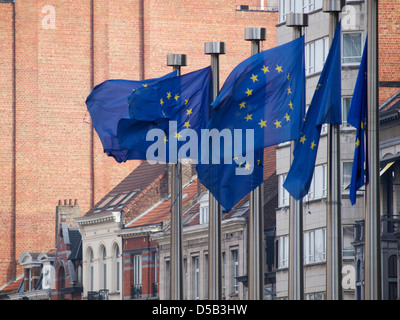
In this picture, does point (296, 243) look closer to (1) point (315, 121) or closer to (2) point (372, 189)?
(1) point (315, 121)

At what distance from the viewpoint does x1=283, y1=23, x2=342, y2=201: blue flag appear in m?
25.9

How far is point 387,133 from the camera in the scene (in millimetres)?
51688

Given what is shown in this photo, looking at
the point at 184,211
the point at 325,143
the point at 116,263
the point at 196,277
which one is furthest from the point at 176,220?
the point at 116,263

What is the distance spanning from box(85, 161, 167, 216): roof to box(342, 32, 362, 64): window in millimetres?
24644

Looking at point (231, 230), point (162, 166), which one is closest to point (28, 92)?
point (162, 166)

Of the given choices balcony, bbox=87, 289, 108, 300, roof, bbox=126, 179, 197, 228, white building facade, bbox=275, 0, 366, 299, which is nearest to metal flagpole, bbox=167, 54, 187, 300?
white building facade, bbox=275, 0, 366, 299

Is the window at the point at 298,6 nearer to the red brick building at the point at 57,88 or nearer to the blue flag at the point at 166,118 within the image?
the red brick building at the point at 57,88

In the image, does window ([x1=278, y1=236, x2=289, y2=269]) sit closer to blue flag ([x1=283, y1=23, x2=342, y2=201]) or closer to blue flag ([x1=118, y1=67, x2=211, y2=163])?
blue flag ([x1=118, y1=67, x2=211, y2=163])

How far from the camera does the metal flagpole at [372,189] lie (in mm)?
23953

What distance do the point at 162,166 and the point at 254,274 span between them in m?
52.4

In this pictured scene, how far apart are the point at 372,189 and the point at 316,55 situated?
33644 mm

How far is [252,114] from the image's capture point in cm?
2716

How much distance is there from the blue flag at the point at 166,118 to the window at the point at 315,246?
29.1m

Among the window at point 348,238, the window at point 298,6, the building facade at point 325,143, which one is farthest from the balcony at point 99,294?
the window at point 348,238
